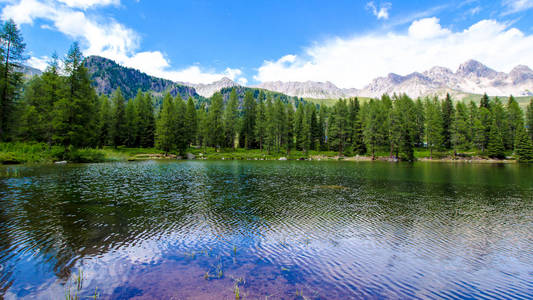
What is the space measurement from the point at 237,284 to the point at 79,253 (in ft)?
22.7

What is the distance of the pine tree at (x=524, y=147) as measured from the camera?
80.6m

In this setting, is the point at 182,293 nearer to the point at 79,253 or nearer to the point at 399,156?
the point at 79,253

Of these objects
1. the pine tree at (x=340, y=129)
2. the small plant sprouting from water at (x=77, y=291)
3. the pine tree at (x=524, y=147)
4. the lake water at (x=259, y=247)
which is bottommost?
the lake water at (x=259, y=247)

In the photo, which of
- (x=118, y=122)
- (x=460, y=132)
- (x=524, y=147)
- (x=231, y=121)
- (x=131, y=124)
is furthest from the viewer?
(x=231, y=121)

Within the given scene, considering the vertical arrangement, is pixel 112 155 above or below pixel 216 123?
below

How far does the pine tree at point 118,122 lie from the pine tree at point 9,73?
43.4 m

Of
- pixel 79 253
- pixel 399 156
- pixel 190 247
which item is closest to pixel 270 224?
pixel 190 247

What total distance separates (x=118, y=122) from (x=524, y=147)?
138 m

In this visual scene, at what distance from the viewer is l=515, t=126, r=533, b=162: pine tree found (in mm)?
80625

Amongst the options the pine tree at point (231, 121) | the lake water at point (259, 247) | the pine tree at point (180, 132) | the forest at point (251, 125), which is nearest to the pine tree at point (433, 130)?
the forest at point (251, 125)

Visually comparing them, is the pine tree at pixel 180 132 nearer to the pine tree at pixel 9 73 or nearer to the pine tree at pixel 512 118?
the pine tree at pixel 9 73

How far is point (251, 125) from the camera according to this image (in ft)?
362

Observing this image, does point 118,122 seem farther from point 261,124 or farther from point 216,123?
point 261,124

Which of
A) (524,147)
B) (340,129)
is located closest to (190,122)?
(340,129)
